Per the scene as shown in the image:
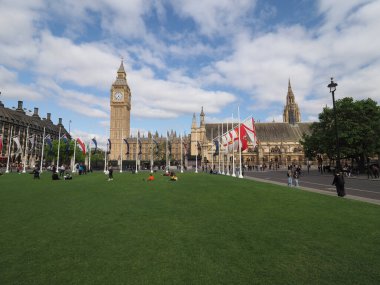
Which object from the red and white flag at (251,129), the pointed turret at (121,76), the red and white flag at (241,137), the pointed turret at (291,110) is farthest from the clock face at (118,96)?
the red and white flag at (251,129)

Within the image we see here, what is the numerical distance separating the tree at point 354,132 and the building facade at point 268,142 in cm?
3988

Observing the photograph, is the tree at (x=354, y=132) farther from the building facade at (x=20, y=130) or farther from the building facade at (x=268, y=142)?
the building facade at (x=20, y=130)

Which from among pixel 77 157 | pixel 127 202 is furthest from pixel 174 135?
pixel 127 202

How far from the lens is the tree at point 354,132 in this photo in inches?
1766

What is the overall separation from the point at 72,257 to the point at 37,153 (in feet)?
391

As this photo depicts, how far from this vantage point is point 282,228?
8266mm

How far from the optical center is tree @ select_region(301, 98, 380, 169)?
44.8 meters

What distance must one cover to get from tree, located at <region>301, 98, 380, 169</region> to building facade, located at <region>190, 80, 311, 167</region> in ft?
131

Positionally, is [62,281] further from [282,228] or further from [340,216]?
[340,216]

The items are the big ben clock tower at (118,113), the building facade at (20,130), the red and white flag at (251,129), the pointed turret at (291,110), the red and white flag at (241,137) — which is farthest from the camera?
the big ben clock tower at (118,113)

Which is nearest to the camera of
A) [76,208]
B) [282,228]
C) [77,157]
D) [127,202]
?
[282,228]

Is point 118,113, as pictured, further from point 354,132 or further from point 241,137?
point 354,132

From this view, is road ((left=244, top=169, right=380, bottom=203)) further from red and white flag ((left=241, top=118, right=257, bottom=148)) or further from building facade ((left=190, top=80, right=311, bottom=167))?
building facade ((left=190, top=80, right=311, bottom=167))

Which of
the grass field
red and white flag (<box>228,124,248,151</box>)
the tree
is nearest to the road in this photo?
red and white flag (<box>228,124,248,151</box>)
